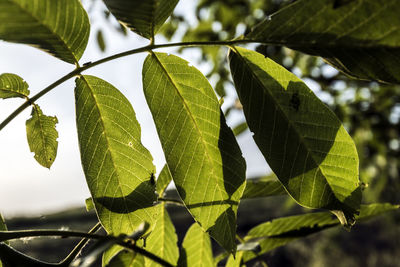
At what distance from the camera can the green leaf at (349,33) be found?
0.58 meters

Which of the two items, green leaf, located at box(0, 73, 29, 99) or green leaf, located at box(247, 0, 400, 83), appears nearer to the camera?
green leaf, located at box(247, 0, 400, 83)

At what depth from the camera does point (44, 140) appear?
3.38ft

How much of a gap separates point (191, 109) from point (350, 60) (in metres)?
0.35

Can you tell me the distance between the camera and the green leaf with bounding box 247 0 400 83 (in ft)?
1.90

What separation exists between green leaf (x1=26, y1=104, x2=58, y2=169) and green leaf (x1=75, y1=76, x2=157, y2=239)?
0.67ft

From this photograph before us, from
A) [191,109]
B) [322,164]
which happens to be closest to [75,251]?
[191,109]

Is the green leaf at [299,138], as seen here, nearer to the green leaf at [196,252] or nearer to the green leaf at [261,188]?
the green leaf at [261,188]

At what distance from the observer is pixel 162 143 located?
0.83 m

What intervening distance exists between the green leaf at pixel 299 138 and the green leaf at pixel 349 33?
12cm

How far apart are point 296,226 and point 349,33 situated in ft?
2.28

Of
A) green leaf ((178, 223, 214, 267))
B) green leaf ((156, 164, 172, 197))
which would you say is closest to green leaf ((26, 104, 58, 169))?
green leaf ((156, 164, 172, 197))

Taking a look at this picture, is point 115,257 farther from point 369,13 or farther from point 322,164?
point 369,13

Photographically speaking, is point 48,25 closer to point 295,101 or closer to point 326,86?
point 295,101

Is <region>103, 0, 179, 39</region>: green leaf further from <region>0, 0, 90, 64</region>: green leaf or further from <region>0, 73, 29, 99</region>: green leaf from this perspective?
<region>0, 73, 29, 99</region>: green leaf
